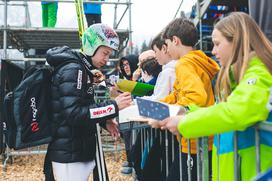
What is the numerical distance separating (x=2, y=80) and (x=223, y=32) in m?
4.73

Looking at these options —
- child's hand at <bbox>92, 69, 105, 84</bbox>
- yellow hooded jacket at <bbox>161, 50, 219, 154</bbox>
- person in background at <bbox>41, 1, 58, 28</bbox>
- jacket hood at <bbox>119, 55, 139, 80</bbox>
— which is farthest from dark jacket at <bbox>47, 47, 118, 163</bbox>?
person in background at <bbox>41, 1, 58, 28</bbox>

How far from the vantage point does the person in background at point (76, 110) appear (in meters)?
2.64

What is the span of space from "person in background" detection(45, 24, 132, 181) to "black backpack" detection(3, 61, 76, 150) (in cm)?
6

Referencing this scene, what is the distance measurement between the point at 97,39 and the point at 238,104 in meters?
1.69

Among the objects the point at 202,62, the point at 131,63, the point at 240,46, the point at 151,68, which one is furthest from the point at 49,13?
the point at 240,46

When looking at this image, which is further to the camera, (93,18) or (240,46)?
(93,18)

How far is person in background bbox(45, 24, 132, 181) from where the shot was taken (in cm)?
264

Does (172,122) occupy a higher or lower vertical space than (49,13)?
lower

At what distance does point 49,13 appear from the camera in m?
7.20

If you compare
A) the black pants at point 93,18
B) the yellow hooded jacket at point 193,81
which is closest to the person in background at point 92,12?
the black pants at point 93,18

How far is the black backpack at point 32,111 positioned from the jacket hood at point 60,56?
37 millimetres

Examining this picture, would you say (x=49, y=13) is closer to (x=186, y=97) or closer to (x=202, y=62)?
(x=202, y=62)

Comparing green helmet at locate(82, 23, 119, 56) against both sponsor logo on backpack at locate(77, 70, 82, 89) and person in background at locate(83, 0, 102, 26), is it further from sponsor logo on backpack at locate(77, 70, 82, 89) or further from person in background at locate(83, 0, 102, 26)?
person in background at locate(83, 0, 102, 26)

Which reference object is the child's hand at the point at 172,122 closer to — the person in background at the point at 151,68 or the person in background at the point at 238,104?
the person in background at the point at 238,104
